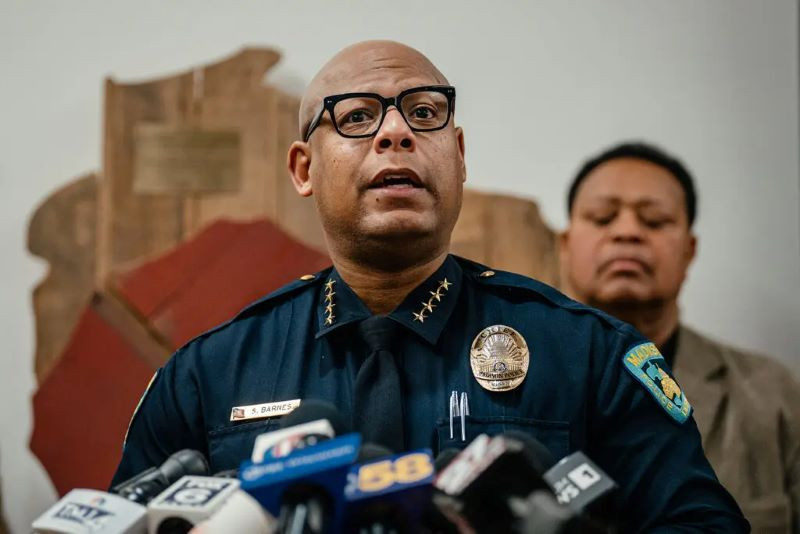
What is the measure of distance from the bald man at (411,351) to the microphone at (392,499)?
18.6 inches

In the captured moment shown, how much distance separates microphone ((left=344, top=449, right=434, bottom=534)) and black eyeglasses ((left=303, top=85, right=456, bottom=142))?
2.48 ft

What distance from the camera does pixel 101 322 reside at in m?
2.71

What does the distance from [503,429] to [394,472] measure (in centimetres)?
52

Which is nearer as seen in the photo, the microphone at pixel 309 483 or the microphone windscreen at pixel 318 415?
the microphone at pixel 309 483

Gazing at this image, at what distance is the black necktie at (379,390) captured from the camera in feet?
4.33

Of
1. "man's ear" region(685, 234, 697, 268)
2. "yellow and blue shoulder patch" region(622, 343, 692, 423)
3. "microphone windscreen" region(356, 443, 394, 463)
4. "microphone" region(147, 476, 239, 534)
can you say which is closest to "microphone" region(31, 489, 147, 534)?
"microphone" region(147, 476, 239, 534)

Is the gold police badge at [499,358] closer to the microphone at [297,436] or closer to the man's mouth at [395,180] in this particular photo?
the man's mouth at [395,180]

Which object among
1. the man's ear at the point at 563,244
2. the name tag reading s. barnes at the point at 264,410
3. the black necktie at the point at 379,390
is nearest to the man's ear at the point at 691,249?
the man's ear at the point at 563,244

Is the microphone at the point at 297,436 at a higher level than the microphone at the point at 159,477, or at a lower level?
higher

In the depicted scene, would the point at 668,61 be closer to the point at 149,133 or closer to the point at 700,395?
the point at 700,395

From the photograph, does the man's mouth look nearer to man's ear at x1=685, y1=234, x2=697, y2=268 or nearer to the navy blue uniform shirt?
the navy blue uniform shirt

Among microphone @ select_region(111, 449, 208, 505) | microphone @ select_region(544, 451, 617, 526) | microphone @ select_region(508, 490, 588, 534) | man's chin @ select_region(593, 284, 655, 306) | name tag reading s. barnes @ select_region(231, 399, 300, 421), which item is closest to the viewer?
microphone @ select_region(508, 490, 588, 534)

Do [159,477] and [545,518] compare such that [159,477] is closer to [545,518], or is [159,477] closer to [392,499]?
[392,499]

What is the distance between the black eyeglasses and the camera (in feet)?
4.92
